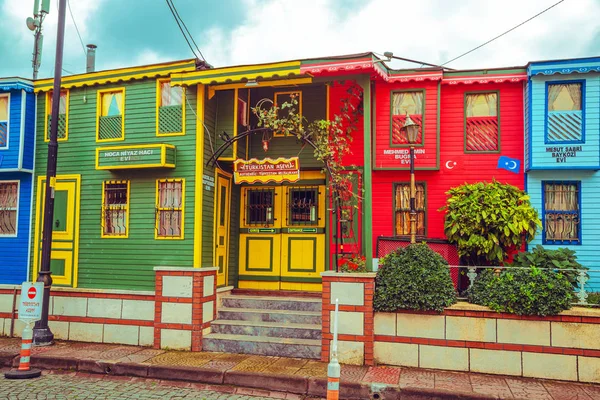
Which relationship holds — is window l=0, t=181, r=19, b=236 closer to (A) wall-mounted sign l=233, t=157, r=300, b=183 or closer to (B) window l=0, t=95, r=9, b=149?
(B) window l=0, t=95, r=9, b=149

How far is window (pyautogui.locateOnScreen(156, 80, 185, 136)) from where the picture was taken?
11.1m

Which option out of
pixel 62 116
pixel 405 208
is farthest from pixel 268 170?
pixel 62 116

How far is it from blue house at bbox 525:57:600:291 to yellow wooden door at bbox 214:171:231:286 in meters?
6.69

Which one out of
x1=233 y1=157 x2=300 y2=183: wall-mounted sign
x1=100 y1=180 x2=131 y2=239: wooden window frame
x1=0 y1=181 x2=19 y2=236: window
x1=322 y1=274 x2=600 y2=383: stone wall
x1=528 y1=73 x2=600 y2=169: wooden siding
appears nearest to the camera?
x1=322 y1=274 x2=600 y2=383: stone wall

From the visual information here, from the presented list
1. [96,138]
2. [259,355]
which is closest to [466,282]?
[259,355]

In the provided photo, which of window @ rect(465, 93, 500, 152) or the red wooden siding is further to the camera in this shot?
window @ rect(465, 93, 500, 152)

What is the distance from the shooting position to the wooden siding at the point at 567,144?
1070cm

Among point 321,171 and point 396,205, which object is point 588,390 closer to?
point 396,205

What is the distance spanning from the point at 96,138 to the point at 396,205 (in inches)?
277

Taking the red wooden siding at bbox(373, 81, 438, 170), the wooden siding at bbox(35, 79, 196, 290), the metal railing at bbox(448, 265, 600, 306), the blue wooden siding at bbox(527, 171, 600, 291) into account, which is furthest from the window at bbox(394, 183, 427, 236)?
the wooden siding at bbox(35, 79, 196, 290)

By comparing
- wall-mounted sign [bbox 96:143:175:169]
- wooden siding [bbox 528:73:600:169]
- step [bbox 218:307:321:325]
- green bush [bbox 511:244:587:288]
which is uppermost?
wooden siding [bbox 528:73:600:169]

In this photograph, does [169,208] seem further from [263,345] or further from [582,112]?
[582,112]

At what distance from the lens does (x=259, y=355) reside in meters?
9.65

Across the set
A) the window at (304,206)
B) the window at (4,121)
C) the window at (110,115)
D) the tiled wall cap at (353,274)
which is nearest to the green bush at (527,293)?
the tiled wall cap at (353,274)
